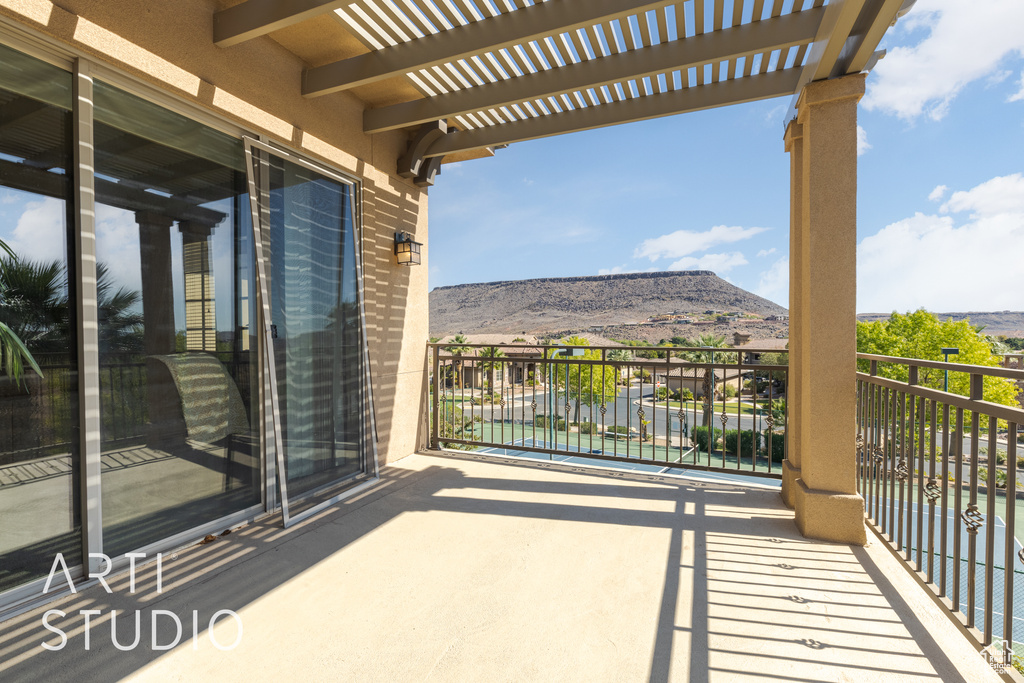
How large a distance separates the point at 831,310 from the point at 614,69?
1789mm

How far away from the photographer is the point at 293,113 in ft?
10.0

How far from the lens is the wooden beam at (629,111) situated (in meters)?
3.01

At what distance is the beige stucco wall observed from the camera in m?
2.09

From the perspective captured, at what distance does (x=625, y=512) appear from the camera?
295 cm

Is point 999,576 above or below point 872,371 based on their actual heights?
below

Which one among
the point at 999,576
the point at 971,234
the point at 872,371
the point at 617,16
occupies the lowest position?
the point at 999,576

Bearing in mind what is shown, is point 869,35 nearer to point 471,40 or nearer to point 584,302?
point 471,40

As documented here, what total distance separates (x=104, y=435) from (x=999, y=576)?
705 inches

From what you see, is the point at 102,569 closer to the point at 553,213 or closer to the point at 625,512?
the point at 625,512

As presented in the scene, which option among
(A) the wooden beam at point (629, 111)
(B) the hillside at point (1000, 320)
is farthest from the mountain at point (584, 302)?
(A) the wooden beam at point (629, 111)

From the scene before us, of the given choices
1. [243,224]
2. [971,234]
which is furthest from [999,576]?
[971,234]

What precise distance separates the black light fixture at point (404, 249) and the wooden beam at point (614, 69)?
0.82 m

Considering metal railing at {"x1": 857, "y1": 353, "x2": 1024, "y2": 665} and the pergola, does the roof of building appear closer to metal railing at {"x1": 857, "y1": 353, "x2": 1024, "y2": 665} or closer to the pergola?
the pergola

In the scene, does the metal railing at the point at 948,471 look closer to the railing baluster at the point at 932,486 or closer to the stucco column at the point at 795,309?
the railing baluster at the point at 932,486
